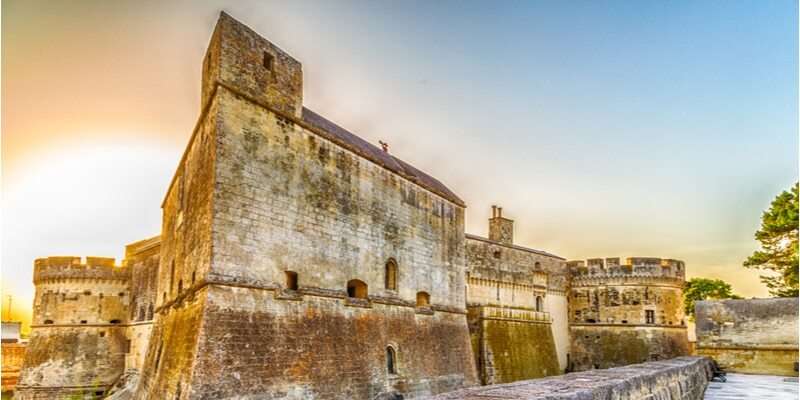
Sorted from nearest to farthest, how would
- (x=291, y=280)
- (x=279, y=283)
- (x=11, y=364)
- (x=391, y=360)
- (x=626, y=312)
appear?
1. (x=279, y=283)
2. (x=291, y=280)
3. (x=391, y=360)
4. (x=626, y=312)
5. (x=11, y=364)

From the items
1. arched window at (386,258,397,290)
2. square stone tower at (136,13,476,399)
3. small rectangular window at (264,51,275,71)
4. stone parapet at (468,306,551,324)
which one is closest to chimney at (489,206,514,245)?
stone parapet at (468,306,551,324)

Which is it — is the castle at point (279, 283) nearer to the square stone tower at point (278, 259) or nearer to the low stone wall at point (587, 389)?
the square stone tower at point (278, 259)

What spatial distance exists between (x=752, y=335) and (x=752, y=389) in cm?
815

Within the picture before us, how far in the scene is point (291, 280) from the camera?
11742 millimetres

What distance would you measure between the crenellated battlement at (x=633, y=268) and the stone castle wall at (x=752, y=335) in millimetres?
4130

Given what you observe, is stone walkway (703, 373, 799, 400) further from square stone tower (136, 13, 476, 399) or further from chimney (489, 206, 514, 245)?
chimney (489, 206, 514, 245)

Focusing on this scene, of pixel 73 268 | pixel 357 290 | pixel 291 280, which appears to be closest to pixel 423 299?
pixel 357 290

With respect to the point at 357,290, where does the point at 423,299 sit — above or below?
below

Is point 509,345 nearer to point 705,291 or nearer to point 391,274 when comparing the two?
point 391,274

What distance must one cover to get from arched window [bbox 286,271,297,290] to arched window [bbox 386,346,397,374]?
385 cm

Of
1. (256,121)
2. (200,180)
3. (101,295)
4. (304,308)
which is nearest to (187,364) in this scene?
(304,308)

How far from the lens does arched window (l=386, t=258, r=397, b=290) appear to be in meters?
15.2

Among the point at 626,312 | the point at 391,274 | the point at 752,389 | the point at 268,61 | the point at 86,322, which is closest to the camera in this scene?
the point at 268,61

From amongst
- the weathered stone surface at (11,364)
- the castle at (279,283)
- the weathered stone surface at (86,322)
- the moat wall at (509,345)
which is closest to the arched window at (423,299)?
the castle at (279,283)
